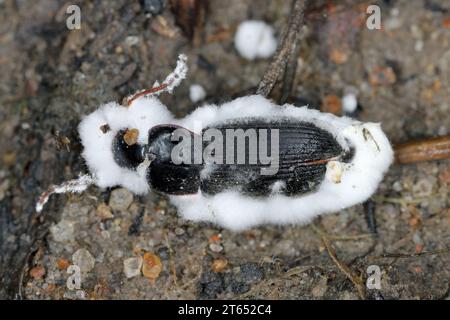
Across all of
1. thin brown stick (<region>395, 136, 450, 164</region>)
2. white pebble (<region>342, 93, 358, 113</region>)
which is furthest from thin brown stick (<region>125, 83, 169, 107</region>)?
thin brown stick (<region>395, 136, 450, 164</region>)

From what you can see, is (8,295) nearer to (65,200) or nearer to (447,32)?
(65,200)

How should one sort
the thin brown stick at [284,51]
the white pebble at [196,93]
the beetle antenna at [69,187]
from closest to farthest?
the beetle antenna at [69,187], the thin brown stick at [284,51], the white pebble at [196,93]

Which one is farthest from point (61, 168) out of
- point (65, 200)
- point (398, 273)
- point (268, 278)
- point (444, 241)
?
point (444, 241)

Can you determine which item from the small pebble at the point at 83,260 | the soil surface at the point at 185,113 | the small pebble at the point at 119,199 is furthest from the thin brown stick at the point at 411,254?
the small pebble at the point at 83,260

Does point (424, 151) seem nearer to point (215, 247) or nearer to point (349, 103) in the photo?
point (349, 103)

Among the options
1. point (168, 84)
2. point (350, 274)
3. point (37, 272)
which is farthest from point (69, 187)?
point (350, 274)

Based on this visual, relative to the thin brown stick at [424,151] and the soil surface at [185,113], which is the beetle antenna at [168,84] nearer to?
the soil surface at [185,113]

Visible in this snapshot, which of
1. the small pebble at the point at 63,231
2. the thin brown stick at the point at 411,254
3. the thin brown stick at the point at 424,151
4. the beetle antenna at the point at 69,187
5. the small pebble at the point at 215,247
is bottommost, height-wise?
the thin brown stick at the point at 411,254
